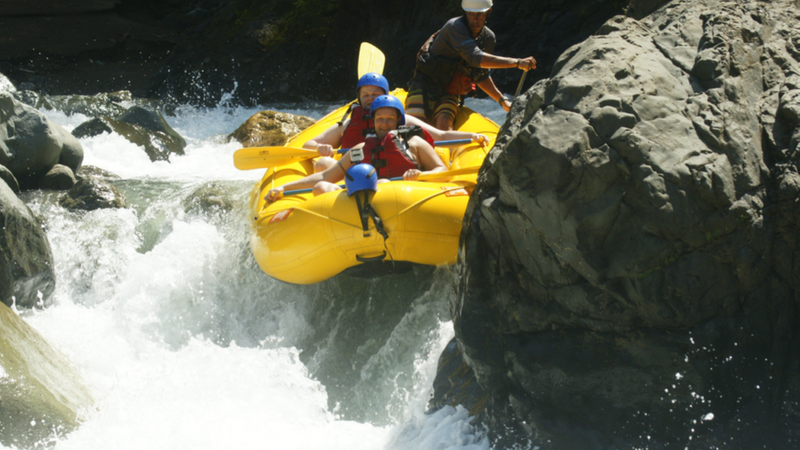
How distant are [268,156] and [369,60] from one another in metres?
2.32

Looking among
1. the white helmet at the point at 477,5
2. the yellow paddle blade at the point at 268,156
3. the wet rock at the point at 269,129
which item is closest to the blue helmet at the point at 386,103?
the yellow paddle blade at the point at 268,156

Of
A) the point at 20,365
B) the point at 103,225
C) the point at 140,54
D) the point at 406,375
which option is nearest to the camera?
the point at 20,365

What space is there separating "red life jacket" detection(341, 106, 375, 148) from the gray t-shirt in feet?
2.79

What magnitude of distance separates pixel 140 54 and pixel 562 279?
549 inches

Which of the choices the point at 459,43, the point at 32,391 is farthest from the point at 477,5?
the point at 32,391

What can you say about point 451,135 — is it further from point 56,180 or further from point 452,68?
point 56,180

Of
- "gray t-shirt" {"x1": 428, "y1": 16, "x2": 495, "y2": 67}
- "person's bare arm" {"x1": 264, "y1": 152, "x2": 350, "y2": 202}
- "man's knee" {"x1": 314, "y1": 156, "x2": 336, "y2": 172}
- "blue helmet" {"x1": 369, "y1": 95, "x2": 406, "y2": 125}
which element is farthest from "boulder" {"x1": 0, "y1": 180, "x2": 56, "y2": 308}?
"gray t-shirt" {"x1": 428, "y1": 16, "x2": 495, "y2": 67}

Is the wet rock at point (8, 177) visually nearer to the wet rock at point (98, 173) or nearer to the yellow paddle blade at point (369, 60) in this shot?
the wet rock at point (98, 173)

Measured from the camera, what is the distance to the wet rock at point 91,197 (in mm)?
5039

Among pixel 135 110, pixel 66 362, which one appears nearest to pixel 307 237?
pixel 66 362

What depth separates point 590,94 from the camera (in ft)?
A: 6.91

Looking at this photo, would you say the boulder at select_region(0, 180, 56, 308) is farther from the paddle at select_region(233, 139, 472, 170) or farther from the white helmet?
the white helmet

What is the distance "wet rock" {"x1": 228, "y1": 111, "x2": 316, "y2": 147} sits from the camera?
709 cm

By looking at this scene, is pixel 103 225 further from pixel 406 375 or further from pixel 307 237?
pixel 406 375
